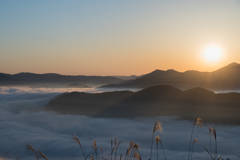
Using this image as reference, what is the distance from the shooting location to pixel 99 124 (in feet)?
217

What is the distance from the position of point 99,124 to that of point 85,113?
724 inches

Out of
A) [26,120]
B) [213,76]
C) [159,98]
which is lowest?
[26,120]

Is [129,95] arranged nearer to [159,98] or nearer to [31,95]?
[159,98]

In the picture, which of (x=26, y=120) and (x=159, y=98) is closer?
(x=26, y=120)

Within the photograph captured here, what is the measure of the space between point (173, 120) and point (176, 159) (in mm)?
39619

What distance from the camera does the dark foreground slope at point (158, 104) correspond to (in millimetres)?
68688

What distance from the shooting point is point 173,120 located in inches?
2606

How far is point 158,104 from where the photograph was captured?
83.2 metres

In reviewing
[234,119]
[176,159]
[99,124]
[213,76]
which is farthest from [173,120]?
[213,76]

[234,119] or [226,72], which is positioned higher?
[226,72]

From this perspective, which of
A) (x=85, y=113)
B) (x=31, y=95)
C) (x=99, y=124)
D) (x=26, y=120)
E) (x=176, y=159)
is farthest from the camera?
(x=31, y=95)

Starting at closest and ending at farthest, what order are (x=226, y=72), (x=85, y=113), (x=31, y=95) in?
(x=85, y=113)
(x=31, y=95)
(x=226, y=72)

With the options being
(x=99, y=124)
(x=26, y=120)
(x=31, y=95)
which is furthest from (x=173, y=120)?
(x=31, y=95)

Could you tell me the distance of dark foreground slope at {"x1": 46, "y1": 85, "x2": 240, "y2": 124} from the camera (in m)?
68.7
